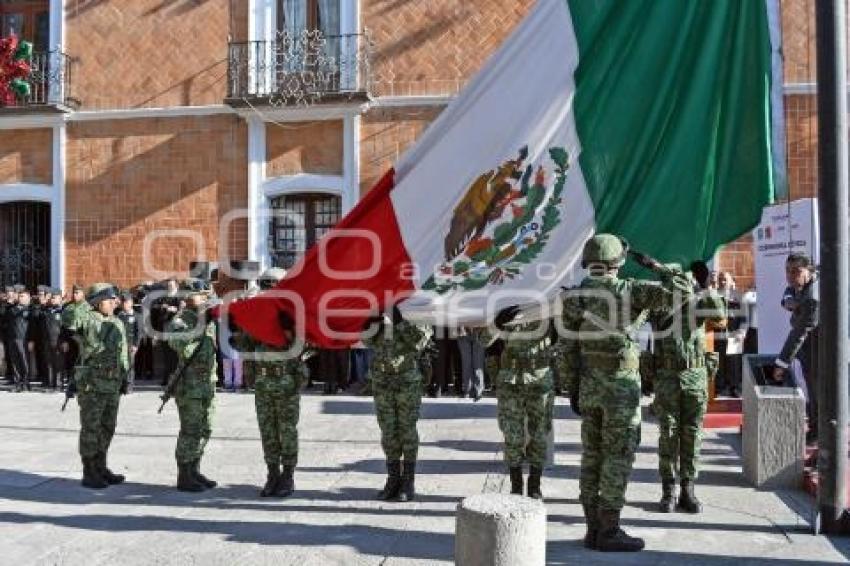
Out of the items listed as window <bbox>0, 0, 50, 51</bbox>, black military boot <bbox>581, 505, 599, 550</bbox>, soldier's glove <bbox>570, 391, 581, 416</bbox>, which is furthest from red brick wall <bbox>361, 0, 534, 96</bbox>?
black military boot <bbox>581, 505, 599, 550</bbox>

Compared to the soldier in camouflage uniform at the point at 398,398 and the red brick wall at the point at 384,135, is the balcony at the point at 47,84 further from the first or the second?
the soldier in camouflage uniform at the point at 398,398

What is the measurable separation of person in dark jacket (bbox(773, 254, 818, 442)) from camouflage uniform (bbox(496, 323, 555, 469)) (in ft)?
6.84

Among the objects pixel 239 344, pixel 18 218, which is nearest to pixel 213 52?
pixel 18 218

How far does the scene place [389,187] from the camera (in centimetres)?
557

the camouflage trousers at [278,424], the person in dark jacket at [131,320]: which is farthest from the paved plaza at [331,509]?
the person in dark jacket at [131,320]

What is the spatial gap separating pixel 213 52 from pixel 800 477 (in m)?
11.8

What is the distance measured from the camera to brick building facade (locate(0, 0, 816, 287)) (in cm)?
1422

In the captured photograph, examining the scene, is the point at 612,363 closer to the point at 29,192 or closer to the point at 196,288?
the point at 196,288

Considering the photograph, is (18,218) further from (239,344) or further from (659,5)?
(659,5)

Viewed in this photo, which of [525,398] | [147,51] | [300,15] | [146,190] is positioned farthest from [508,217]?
[147,51]

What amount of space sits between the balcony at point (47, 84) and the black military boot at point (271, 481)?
1083cm

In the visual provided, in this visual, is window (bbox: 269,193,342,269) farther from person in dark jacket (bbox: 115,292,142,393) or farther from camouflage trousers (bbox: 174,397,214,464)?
camouflage trousers (bbox: 174,397,214,464)

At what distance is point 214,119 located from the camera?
48.5 feet

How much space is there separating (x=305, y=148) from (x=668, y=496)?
33.0ft
